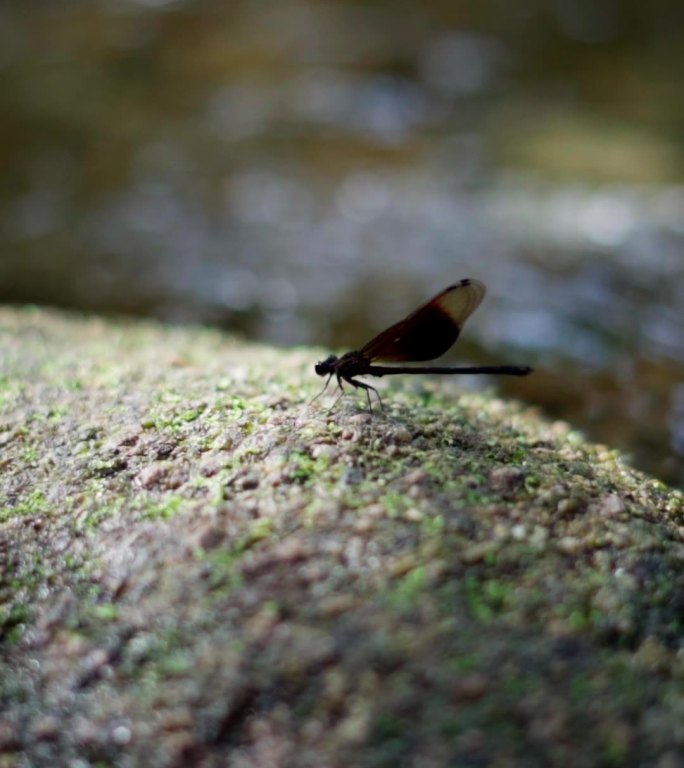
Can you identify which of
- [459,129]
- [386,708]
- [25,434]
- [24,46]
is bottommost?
[386,708]

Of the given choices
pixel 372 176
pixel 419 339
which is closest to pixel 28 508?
pixel 419 339

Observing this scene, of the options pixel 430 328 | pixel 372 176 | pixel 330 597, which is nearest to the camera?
pixel 330 597

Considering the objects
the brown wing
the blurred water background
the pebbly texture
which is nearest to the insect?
the brown wing

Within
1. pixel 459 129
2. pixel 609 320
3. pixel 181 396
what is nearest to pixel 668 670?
pixel 181 396

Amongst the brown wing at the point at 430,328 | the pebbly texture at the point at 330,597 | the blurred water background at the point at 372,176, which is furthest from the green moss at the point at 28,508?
the blurred water background at the point at 372,176

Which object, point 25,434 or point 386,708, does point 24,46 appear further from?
point 386,708

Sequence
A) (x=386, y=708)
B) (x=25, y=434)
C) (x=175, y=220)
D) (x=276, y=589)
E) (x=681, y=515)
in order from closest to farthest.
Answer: (x=386, y=708) → (x=276, y=589) → (x=681, y=515) → (x=25, y=434) → (x=175, y=220)

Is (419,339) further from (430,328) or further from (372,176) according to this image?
(372,176)
